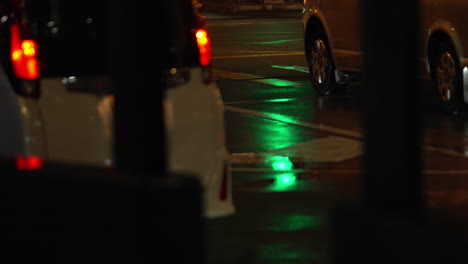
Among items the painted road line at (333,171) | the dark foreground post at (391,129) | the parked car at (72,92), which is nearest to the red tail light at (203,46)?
the parked car at (72,92)

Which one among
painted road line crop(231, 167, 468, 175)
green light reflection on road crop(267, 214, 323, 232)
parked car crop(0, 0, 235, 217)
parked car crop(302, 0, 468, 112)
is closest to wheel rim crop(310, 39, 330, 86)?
parked car crop(302, 0, 468, 112)

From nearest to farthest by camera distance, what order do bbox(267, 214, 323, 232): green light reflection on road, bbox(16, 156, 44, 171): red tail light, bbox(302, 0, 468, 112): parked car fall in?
bbox(16, 156, 44, 171): red tail light
bbox(267, 214, 323, 232): green light reflection on road
bbox(302, 0, 468, 112): parked car

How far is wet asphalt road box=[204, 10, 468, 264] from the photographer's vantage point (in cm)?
759

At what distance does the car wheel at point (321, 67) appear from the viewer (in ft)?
50.7

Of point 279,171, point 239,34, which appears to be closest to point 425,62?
point 279,171

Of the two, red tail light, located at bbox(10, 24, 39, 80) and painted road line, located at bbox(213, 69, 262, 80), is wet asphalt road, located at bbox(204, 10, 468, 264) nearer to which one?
painted road line, located at bbox(213, 69, 262, 80)

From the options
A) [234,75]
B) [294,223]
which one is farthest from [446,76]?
[234,75]

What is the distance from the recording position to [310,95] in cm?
1568

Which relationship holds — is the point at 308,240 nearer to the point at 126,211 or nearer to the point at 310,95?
the point at 126,211

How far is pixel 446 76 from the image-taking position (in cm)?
1302

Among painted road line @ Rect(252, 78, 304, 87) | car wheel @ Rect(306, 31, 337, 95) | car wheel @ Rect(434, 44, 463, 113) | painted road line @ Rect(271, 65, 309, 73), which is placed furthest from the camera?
painted road line @ Rect(271, 65, 309, 73)

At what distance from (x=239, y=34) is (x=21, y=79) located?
21.4 m

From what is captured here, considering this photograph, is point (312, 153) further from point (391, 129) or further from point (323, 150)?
point (391, 129)

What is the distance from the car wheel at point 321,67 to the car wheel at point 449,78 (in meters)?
2.34
